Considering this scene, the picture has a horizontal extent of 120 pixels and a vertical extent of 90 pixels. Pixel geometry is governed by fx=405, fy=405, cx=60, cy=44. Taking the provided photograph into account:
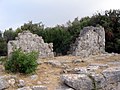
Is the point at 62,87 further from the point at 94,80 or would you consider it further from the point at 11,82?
the point at 11,82

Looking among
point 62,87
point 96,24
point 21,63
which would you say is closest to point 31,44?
point 21,63

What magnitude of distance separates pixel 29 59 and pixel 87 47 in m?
6.51

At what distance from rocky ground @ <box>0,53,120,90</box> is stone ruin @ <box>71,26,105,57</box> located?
4390mm

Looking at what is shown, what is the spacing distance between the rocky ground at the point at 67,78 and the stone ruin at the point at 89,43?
4.39 metres

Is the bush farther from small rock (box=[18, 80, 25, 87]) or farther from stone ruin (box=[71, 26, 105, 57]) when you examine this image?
stone ruin (box=[71, 26, 105, 57])

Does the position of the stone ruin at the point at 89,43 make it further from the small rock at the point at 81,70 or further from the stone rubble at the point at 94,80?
the stone rubble at the point at 94,80

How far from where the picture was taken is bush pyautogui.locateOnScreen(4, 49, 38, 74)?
16.2 metres

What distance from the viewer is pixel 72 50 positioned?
74.4 feet

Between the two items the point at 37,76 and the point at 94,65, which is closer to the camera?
the point at 37,76

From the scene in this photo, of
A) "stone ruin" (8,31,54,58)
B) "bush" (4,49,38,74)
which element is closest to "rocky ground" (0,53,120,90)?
"bush" (4,49,38,74)

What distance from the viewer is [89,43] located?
72.8 feet

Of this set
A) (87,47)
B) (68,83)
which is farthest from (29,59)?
(87,47)

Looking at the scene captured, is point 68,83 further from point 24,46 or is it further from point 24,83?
point 24,46

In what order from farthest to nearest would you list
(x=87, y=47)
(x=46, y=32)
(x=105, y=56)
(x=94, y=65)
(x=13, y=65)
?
1. (x=46, y=32)
2. (x=87, y=47)
3. (x=105, y=56)
4. (x=94, y=65)
5. (x=13, y=65)
